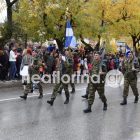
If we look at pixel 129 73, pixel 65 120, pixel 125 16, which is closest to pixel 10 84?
pixel 129 73

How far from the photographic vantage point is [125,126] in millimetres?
10461

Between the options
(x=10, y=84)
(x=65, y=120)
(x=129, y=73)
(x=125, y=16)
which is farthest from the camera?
(x=125, y=16)

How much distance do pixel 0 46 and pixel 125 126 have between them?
10689 millimetres

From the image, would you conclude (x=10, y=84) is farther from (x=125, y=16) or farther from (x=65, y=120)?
(x=125, y=16)

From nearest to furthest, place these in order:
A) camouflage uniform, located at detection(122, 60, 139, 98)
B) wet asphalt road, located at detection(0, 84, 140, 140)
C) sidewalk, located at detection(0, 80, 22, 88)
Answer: wet asphalt road, located at detection(0, 84, 140, 140), camouflage uniform, located at detection(122, 60, 139, 98), sidewalk, located at detection(0, 80, 22, 88)

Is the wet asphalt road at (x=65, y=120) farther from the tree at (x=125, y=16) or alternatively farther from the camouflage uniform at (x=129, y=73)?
the tree at (x=125, y=16)

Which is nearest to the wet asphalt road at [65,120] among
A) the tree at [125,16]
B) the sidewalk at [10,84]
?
the sidewalk at [10,84]

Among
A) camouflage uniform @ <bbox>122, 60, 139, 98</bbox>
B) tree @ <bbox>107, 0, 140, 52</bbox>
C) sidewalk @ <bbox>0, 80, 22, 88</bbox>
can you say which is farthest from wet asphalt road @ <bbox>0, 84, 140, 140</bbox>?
tree @ <bbox>107, 0, 140, 52</bbox>

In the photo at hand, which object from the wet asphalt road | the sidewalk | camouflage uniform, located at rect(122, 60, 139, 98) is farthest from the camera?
the sidewalk

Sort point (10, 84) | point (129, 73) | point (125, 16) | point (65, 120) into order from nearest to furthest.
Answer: point (65, 120) → point (129, 73) → point (10, 84) → point (125, 16)

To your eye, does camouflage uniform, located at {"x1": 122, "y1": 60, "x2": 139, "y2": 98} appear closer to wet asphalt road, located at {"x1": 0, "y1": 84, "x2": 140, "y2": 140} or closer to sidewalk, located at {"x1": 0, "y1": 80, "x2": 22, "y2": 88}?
wet asphalt road, located at {"x1": 0, "y1": 84, "x2": 140, "y2": 140}

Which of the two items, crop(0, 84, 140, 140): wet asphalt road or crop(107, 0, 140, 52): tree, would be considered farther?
crop(107, 0, 140, 52): tree

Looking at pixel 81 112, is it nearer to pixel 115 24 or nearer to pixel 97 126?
pixel 97 126

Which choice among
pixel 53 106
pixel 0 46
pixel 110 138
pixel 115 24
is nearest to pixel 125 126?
pixel 110 138
